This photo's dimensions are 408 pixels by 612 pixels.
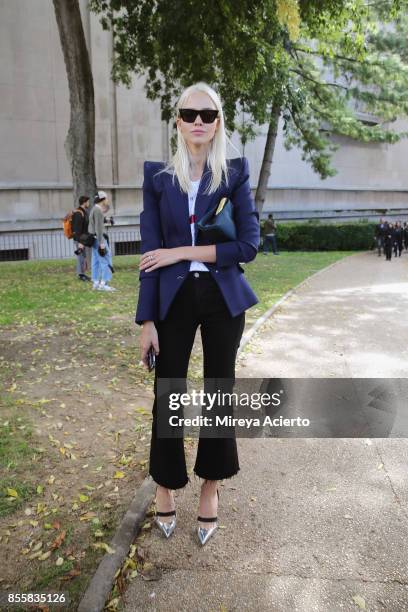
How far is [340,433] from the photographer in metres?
4.58

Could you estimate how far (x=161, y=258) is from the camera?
2.73 meters

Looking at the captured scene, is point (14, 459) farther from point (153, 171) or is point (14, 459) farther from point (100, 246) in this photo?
point (100, 246)

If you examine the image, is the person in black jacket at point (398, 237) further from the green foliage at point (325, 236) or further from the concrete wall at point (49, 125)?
the concrete wall at point (49, 125)

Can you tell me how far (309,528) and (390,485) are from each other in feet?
2.73

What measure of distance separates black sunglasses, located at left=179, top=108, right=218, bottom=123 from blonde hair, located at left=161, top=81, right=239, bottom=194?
38mm

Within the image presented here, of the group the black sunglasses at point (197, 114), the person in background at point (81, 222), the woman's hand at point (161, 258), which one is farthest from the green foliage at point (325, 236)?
the woman's hand at point (161, 258)

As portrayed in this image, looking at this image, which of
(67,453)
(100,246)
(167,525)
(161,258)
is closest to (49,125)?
(100,246)

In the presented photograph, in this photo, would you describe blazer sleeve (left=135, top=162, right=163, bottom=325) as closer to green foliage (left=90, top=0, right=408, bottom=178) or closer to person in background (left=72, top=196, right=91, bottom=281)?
green foliage (left=90, top=0, right=408, bottom=178)

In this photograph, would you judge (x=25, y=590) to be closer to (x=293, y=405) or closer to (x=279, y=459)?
(x=279, y=459)

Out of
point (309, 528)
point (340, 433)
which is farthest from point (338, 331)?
point (309, 528)

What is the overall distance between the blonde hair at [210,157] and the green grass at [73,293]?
18.3ft

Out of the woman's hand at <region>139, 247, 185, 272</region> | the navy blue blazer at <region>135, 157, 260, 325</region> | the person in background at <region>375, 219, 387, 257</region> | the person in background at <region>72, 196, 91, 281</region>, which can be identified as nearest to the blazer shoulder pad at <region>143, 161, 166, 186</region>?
the navy blue blazer at <region>135, 157, 260, 325</region>

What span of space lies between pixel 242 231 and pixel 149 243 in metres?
0.48

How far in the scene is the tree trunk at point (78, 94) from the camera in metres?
12.9
